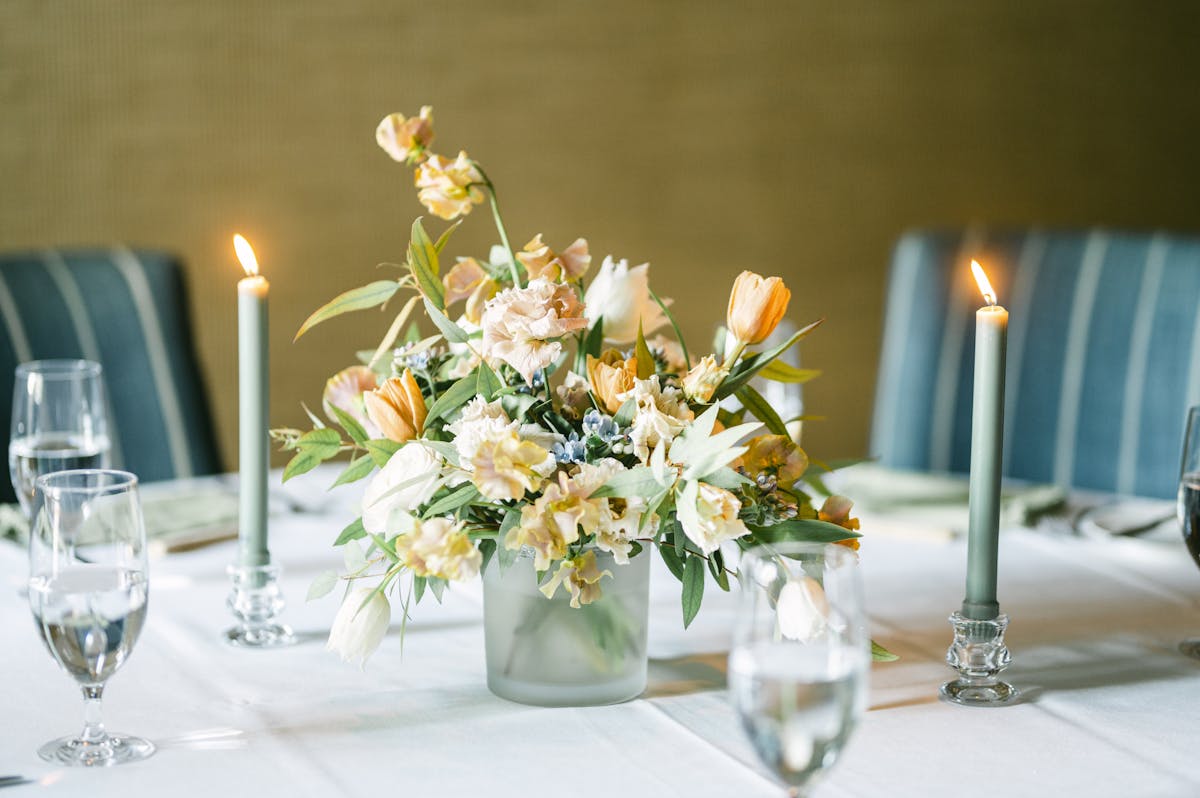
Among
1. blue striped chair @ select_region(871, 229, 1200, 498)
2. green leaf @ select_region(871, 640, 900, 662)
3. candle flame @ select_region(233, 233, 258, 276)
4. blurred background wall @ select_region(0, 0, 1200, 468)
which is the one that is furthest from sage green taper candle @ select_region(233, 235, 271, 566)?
blurred background wall @ select_region(0, 0, 1200, 468)

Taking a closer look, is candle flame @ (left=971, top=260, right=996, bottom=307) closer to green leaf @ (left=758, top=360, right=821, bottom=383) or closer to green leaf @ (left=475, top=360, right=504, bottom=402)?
green leaf @ (left=758, top=360, right=821, bottom=383)

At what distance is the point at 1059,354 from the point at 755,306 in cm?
121

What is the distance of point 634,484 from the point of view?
0.91 metres

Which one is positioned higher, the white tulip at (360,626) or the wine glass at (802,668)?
the wine glass at (802,668)

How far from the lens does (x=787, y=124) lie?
10.8 ft

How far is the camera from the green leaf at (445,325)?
3.28 feet

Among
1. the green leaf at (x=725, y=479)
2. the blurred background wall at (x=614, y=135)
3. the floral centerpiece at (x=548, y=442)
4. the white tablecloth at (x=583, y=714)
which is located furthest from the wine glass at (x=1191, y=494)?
the blurred background wall at (x=614, y=135)

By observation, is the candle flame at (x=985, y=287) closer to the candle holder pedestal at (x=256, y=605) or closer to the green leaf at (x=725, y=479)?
the green leaf at (x=725, y=479)

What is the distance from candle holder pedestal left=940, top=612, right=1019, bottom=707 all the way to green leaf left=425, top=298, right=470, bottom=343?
40 centimetres

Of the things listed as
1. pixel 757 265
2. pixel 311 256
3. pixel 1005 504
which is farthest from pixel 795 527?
pixel 757 265

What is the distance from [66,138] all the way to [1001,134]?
2109mm

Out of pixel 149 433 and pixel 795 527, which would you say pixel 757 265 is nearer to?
pixel 149 433

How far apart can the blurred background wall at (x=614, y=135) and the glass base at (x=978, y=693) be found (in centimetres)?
214

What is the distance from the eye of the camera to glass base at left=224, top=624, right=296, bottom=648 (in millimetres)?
1125
